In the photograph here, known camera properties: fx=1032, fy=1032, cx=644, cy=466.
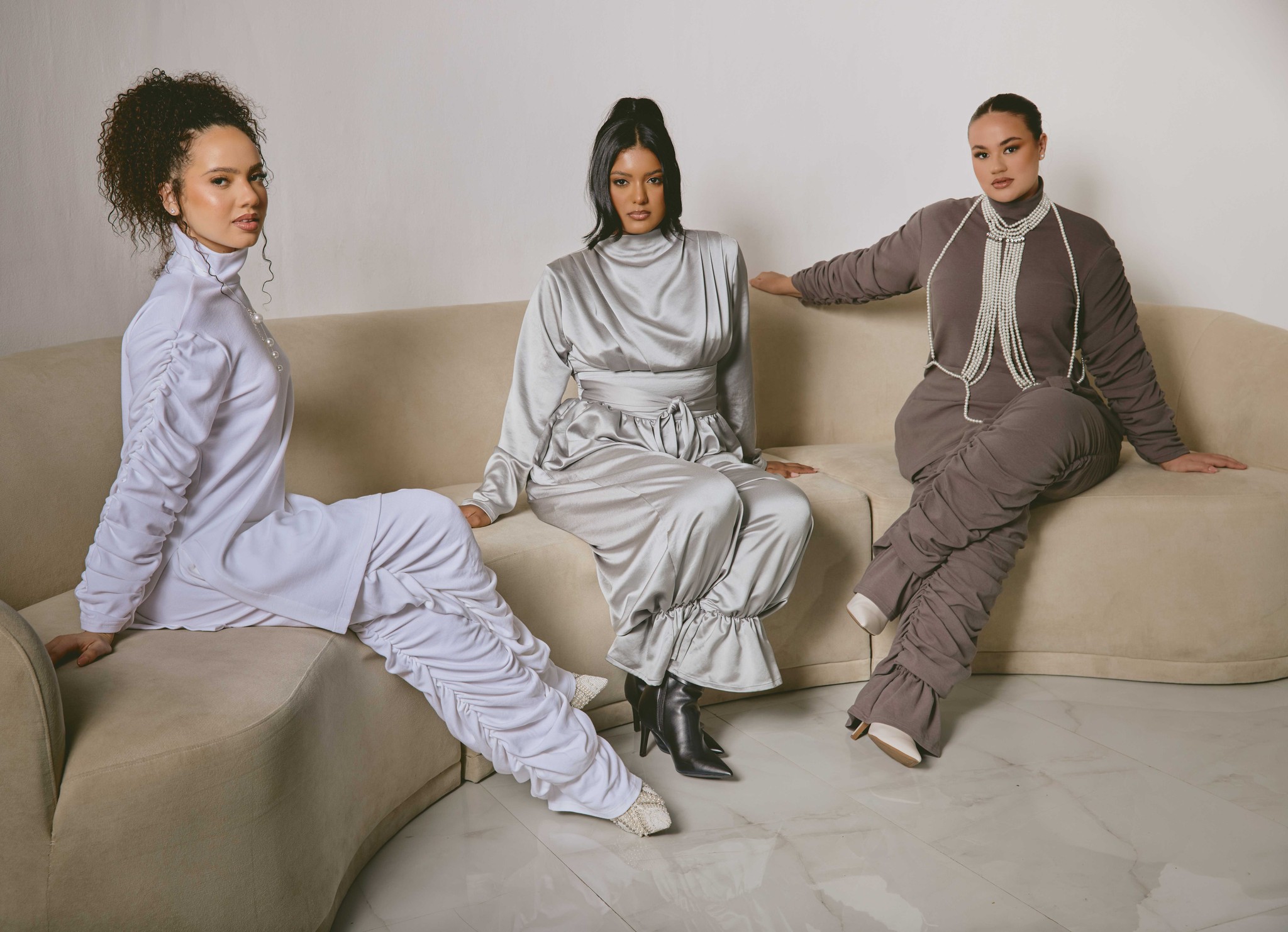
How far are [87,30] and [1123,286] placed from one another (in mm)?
2476

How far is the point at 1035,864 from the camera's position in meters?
1.70

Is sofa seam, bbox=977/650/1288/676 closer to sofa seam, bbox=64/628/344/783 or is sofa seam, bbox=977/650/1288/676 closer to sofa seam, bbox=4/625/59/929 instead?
sofa seam, bbox=64/628/344/783

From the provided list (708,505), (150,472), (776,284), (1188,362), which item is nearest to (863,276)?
(776,284)

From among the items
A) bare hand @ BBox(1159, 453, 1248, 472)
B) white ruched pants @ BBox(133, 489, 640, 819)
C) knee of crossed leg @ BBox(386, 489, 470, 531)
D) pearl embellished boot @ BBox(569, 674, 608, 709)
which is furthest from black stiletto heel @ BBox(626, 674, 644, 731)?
bare hand @ BBox(1159, 453, 1248, 472)

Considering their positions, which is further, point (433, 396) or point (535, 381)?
point (433, 396)

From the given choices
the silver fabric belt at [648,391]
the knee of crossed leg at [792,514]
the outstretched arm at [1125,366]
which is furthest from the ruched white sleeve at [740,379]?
the outstretched arm at [1125,366]

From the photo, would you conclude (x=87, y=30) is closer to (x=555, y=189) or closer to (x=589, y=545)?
(x=555, y=189)

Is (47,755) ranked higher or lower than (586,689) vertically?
higher

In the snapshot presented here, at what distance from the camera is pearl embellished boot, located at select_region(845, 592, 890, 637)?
221 centimetres

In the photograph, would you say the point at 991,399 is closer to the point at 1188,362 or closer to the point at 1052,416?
the point at 1052,416

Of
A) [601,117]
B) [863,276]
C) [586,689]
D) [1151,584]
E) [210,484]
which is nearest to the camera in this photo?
[210,484]

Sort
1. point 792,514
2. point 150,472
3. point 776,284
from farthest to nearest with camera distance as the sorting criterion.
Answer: point 776,284 → point 792,514 → point 150,472

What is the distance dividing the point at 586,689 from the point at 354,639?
0.47 meters

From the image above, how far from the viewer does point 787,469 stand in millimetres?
2512
